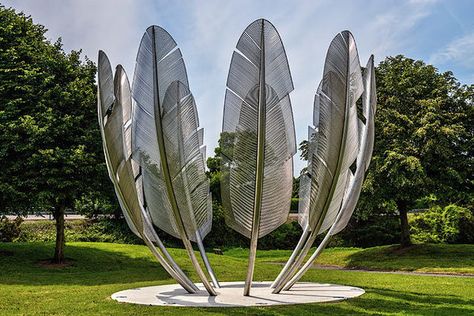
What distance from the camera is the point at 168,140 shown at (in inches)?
426

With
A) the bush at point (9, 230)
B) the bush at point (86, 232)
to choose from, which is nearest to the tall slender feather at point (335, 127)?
the bush at point (86, 232)

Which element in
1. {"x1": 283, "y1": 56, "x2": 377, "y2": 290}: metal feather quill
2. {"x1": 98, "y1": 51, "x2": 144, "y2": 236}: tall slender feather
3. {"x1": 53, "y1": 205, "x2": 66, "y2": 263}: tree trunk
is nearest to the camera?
{"x1": 98, "y1": 51, "x2": 144, "y2": 236}: tall slender feather

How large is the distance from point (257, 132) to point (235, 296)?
139 inches

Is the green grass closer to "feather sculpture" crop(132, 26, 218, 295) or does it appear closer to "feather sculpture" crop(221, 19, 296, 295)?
"feather sculpture" crop(221, 19, 296, 295)

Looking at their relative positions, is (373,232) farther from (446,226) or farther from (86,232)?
(86,232)

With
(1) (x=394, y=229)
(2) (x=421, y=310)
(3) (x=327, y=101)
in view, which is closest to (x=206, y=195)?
(3) (x=327, y=101)

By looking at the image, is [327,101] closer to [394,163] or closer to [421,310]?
[421,310]

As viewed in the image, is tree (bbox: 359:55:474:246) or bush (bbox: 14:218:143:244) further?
bush (bbox: 14:218:143:244)

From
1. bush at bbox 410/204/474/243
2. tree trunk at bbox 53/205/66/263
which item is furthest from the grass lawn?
bush at bbox 410/204/474/243

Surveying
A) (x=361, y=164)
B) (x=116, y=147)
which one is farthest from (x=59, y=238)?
(x=361, y=164)

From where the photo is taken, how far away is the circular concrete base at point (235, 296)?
10.3 meters

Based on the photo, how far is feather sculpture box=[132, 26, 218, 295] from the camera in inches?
426

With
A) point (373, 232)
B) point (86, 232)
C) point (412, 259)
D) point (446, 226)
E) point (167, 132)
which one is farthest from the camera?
point (373, 232)

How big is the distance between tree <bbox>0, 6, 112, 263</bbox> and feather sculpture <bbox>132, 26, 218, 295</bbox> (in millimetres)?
8321
